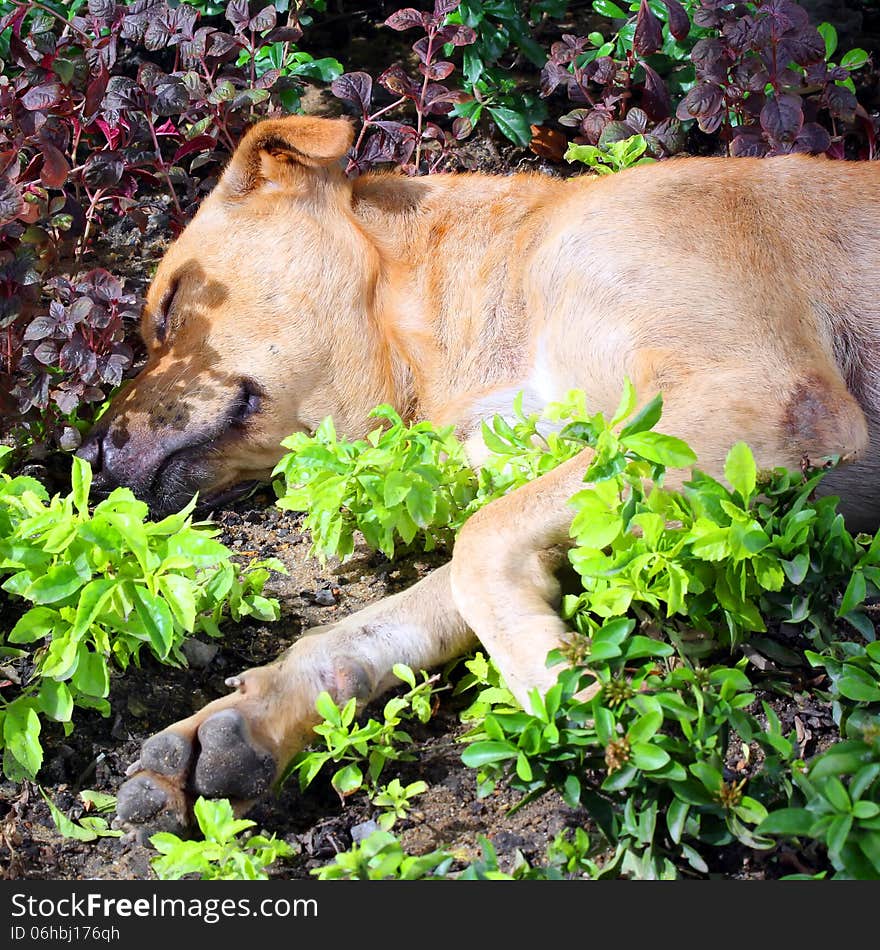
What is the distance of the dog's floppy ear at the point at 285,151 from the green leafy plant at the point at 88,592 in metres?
1.67

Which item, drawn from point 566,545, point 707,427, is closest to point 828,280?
point 707,427

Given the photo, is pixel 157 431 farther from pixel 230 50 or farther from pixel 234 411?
pixel 230 50

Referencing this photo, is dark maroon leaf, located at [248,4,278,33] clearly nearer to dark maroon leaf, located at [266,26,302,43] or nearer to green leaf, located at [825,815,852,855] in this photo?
dark maroon leaf, located at [266,26,302,43]

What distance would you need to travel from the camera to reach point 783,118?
208 inches

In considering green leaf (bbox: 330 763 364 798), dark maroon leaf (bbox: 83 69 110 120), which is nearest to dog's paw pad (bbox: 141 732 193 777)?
green leaf (bbox: 330 763 364 798)

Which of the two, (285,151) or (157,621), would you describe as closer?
(157,621)

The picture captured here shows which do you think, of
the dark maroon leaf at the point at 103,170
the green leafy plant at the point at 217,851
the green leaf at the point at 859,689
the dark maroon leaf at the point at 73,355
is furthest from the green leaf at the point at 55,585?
the dark maroon leaf at the point at 103,170

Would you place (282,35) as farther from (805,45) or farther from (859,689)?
(859,689)

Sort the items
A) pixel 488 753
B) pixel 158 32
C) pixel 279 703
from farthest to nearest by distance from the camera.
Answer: pixel 158 32 → pixel 279 703 → pixel 488 753

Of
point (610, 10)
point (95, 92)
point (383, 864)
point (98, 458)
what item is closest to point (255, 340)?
point (98, 458)

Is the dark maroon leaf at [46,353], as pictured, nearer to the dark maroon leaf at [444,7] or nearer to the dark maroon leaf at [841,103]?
the dark maroon leaf at [444,7]

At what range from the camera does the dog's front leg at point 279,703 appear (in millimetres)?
3039

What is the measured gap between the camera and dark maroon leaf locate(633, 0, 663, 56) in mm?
5695

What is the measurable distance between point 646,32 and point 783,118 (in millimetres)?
882
